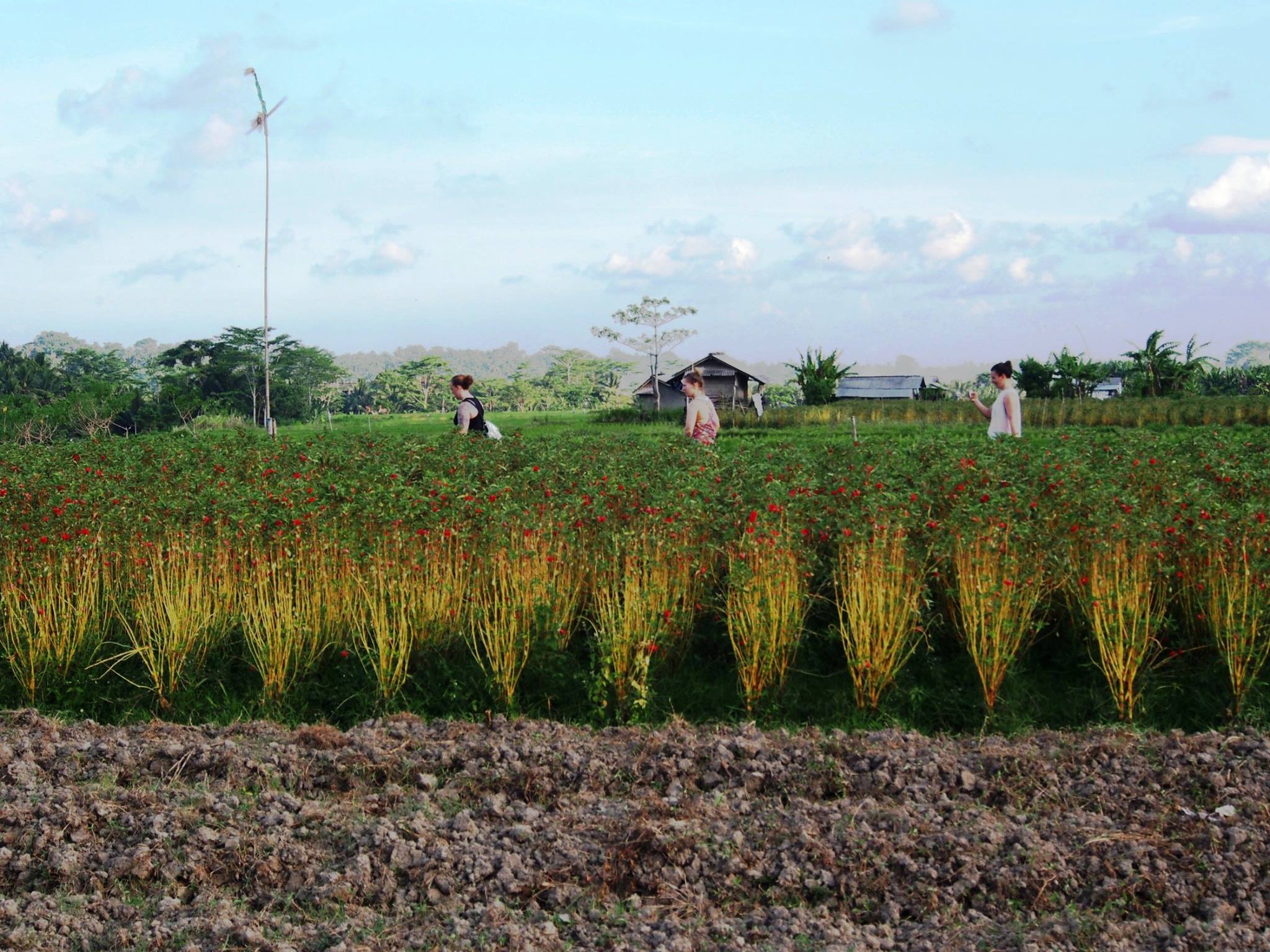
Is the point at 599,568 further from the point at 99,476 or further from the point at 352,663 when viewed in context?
the point at 99,476

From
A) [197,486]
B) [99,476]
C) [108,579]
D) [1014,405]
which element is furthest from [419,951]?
[1014,405]

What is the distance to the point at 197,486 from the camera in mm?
8648

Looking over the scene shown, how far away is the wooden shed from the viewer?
151ft

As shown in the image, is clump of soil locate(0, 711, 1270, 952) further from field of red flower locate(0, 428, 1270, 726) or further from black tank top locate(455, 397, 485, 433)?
black tank top locate(455, 397, 485, 433)

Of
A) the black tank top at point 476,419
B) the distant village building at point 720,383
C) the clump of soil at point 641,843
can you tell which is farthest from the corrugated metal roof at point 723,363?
the clump of soil at point 641,843

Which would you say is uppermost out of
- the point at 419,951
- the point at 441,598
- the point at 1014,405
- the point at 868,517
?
the point at 1014,405

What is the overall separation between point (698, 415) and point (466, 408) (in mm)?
2425

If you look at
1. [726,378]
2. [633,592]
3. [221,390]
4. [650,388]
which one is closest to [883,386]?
[726,378]

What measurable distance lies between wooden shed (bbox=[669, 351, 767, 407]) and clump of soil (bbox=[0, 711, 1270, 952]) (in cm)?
4073

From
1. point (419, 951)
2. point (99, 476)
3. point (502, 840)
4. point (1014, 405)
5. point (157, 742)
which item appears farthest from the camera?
point (1014, 405)

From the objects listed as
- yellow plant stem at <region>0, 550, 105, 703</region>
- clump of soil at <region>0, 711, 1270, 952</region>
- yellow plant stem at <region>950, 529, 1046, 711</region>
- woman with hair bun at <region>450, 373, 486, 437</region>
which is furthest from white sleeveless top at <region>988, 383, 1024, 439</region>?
yellow plant stem at <region>0, 550, 105, 703</region>

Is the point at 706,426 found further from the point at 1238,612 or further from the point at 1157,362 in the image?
the point at 1157,362

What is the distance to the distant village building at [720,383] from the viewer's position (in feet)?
151

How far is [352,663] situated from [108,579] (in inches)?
73.6
